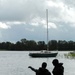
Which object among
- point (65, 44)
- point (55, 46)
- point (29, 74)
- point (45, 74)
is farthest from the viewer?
point (65, 44)

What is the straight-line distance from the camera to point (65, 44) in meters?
198

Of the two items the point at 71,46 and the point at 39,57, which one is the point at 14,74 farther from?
the point at 71,46

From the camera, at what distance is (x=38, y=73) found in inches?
549

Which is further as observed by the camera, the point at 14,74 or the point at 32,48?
the point at 32,48

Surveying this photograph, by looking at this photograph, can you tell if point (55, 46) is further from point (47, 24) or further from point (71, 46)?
point (47, 24)

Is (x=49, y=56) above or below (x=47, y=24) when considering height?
below

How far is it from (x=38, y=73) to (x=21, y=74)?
27132 mm

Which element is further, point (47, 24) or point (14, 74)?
point (47, 24)

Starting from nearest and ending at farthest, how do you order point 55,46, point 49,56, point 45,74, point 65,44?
point 45,74 < point 49,56 < point 55,46 < point 65,44

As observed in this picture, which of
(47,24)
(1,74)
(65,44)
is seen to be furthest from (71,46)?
(1,74)

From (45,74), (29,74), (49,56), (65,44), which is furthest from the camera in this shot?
(65,44)

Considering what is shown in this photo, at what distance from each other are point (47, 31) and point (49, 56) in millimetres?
6685

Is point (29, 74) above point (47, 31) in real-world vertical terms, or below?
below

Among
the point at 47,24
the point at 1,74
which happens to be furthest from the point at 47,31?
the point at 1,74
